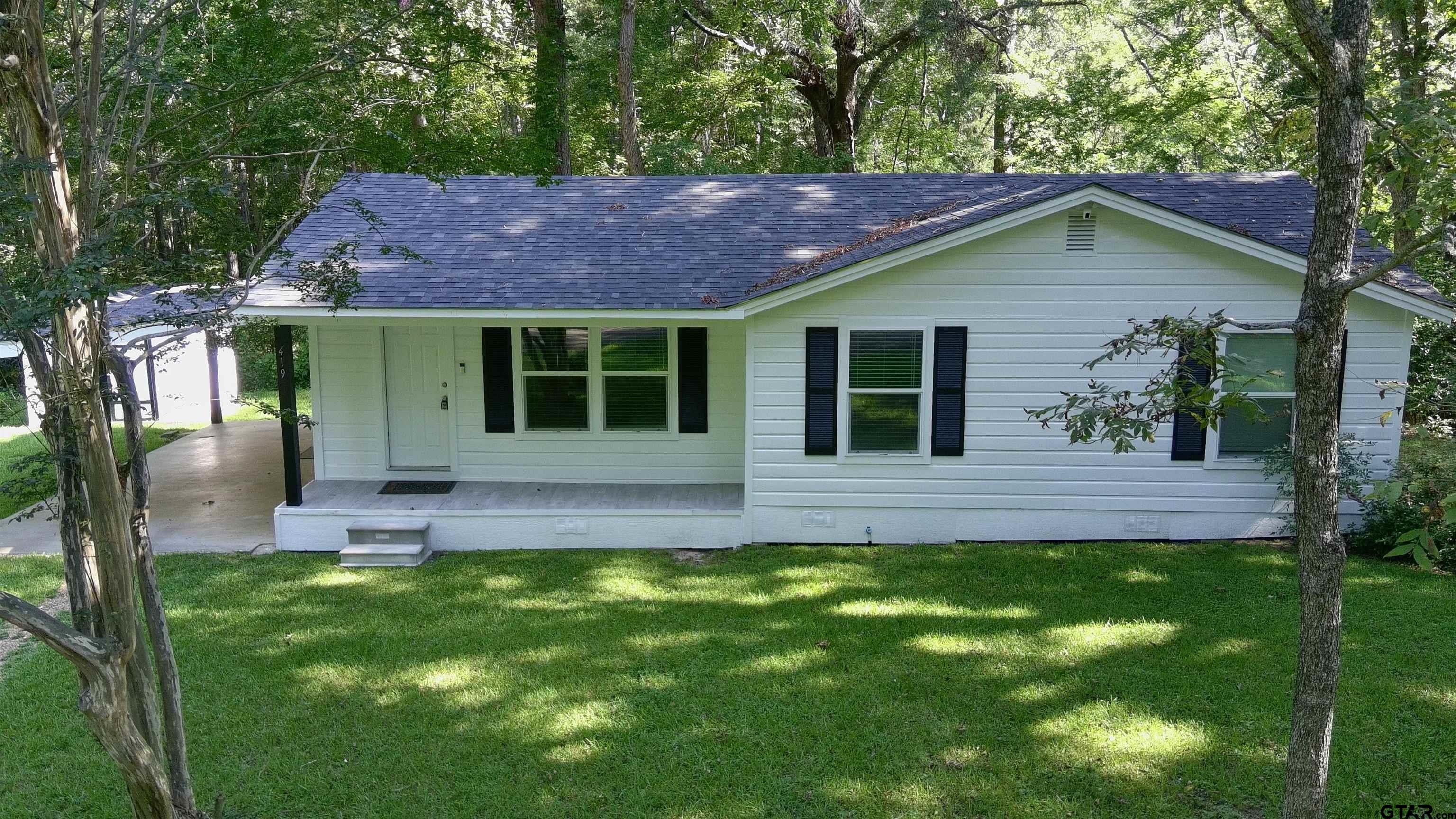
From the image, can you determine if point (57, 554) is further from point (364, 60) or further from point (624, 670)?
point (364, 60)

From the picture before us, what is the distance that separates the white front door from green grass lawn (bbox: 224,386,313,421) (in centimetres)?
561

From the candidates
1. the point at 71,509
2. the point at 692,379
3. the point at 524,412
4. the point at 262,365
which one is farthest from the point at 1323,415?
the point at 262,365

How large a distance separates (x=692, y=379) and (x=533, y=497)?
6.98 feet

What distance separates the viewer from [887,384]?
31.5 ft

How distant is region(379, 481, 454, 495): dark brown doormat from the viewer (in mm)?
10492

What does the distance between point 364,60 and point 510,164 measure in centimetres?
270

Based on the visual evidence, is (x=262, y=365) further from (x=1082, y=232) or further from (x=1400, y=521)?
(x=1400, y=521)

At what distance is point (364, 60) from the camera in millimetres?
5273

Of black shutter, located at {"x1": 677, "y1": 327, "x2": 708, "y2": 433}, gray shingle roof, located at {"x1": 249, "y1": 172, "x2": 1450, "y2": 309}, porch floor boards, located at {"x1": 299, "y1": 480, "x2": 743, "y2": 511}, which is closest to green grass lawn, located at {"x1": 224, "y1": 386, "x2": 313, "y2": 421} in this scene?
gray shingle roof, located at {"x1": 249, "y1": 172, "x2": 1450, "y2": 309}

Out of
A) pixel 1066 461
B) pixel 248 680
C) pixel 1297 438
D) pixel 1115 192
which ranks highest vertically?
pixel 1115 192

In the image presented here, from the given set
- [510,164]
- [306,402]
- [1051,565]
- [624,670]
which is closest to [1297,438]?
[624,670]

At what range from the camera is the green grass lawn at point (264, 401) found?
58.9ft

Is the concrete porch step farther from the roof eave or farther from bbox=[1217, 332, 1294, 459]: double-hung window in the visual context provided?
bbox=[1217, 332, 1294, 459]: double-hung window

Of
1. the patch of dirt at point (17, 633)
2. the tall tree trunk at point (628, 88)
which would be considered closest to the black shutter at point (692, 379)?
the patch of dirt at point (17, 633)
